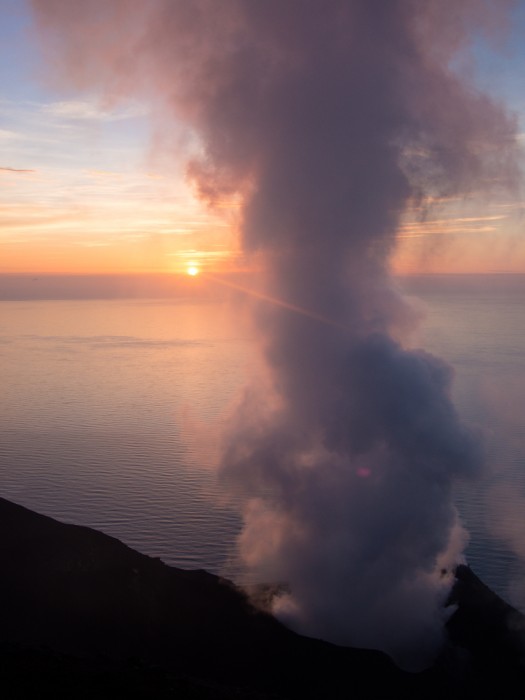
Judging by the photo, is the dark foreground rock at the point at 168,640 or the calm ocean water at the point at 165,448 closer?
the dark foreground rock at the point at 168,640

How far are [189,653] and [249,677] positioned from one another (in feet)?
9.09

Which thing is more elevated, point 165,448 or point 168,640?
point 165,448

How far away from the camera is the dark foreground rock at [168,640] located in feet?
82.5

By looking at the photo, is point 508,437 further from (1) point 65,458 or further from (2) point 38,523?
(2) point 38,523

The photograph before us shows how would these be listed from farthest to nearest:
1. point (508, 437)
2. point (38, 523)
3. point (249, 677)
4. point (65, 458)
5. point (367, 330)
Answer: point (508, 437), point (65, 458), point (367, 330), point (38, 523), point (249, 677)

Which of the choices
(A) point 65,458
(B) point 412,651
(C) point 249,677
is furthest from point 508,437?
(C) point 249,677

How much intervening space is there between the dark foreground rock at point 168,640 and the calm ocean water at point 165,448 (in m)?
9.86

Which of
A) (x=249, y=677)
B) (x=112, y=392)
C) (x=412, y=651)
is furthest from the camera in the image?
(x=112, y=392)

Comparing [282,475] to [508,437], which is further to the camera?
[508,437]

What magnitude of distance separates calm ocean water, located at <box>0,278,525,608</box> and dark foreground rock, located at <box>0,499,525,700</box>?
32.4ft

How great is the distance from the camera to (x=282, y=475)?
130ft

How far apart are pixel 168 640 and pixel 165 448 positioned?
4915 cm

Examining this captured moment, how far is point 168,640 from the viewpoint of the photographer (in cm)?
2973

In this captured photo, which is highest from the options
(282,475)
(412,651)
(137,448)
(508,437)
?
→ (508,437)
